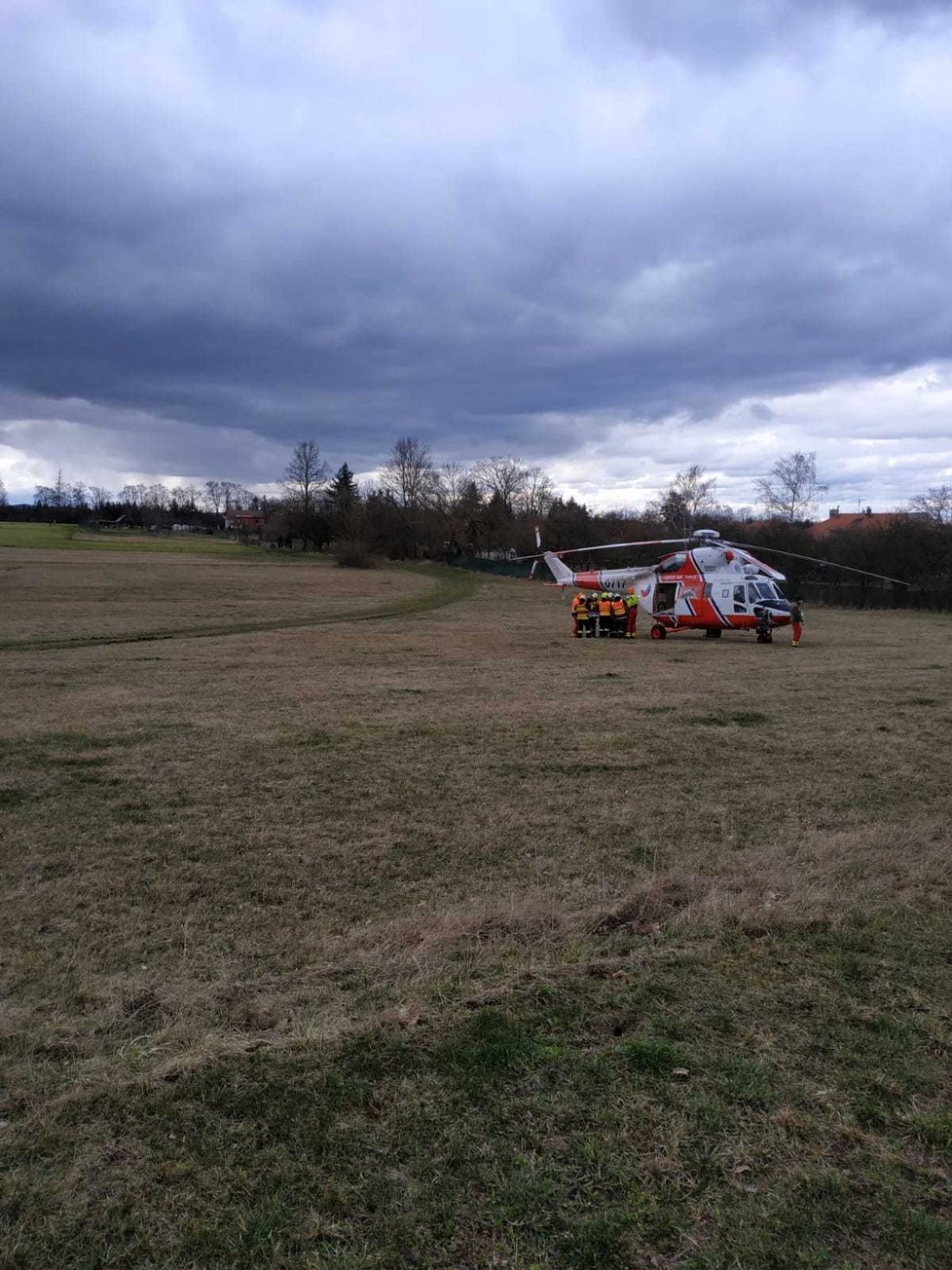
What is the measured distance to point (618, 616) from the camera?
2259cm

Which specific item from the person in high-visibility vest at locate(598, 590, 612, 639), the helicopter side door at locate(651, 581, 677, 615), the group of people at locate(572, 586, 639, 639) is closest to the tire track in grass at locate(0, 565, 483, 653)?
the group of people at locate(572, 586, 639, 639)

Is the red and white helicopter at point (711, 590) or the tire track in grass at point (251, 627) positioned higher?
the red and white helicopter at point (711, 590)

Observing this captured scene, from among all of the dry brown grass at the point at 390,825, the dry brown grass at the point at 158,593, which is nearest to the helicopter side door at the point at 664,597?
the dry brown grass at the point at 390,825

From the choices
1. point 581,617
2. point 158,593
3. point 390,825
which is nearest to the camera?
point 390,825

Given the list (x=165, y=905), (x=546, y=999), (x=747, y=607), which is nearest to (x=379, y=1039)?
(x=546, y=999)

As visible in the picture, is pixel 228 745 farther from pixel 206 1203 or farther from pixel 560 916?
pixel 206 1203

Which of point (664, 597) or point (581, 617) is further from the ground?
point (664, 597)

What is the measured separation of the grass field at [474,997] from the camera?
232 cm

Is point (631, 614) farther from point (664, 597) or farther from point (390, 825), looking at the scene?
point (390, 825)

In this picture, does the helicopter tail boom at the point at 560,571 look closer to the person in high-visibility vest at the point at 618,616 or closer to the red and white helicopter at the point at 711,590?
the red and white helicopter at the point at 711,590

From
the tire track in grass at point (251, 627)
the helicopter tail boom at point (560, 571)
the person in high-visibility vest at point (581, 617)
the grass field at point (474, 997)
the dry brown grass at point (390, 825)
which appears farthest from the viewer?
the helicopter tail boom at point (560, 571)

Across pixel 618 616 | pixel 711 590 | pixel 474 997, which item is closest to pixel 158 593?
pixel 618 616

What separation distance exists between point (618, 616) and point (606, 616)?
0.33 metres

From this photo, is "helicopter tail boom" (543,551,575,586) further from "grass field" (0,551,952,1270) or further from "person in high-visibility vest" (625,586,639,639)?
"grass field" (0,551,952,1270)
